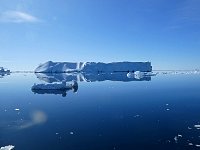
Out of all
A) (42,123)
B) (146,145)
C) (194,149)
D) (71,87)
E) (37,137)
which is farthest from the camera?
(71,87)

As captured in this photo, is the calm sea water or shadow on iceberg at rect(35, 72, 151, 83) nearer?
the calm sea water

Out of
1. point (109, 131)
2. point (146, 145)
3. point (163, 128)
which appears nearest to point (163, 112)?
point (163, 128)

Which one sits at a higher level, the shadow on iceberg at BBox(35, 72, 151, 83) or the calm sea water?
the shadow on iceberg at BBox(35, 72, 151, 83)

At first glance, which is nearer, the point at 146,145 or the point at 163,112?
the point at 146,145

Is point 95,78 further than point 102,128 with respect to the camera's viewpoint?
Yes

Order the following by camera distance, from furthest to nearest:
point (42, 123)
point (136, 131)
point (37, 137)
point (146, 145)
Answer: point (42, 123)
point (136, 131)
point (37, 137)
point (146, 145)

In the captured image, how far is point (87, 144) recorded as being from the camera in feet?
63.3

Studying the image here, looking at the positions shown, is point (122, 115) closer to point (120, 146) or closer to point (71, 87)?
point (120, 146)

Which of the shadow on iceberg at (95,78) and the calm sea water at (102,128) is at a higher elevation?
the shadow on iceberg at (95,78)

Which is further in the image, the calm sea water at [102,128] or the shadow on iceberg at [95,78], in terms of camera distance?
the shadow on iceberg at [95,78]

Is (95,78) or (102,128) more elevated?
(95,78)

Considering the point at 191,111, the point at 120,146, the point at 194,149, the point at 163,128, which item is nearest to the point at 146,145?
the point at 120,146

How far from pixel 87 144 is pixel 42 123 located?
873 cm

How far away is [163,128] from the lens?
77.6 feet
